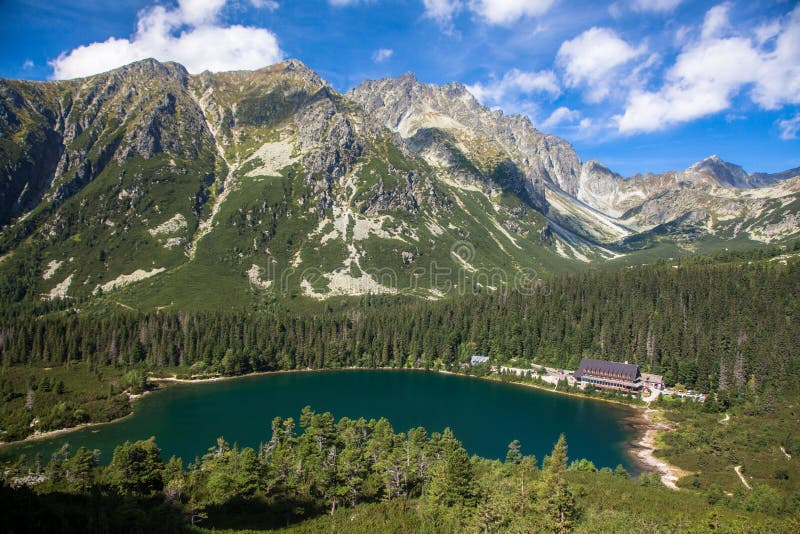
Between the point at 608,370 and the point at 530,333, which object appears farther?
the point at 530,333

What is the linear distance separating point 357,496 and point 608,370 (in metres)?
108

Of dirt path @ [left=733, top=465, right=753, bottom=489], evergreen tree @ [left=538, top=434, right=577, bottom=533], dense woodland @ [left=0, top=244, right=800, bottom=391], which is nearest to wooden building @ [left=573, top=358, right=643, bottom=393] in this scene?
dense woodland @ [left=0, top=244, right=800, bottom=391]

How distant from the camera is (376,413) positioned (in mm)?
107125

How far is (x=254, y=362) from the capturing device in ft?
511

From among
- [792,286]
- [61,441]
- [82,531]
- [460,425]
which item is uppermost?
[792,286]

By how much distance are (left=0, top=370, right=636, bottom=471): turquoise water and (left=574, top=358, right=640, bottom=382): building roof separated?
13834 millimetres

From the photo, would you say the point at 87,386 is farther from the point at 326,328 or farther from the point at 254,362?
the point at 326,328

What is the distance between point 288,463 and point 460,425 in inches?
2152

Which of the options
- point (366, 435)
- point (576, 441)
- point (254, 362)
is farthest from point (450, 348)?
point (366, 435)

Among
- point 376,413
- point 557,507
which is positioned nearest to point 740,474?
point 557,507

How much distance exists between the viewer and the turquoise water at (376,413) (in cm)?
8656

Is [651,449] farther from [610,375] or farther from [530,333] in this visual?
[530,333]

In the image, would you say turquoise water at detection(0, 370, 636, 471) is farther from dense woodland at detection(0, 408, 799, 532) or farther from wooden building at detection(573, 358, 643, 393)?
dense woodland at detection(0, 408, 799, 532)

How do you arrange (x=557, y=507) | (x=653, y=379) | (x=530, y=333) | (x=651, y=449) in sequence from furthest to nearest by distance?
1. (x=530, y=333)
2. (x=653, y=379)
3. (x=651, y=449)
4. (x=557, y=507)
